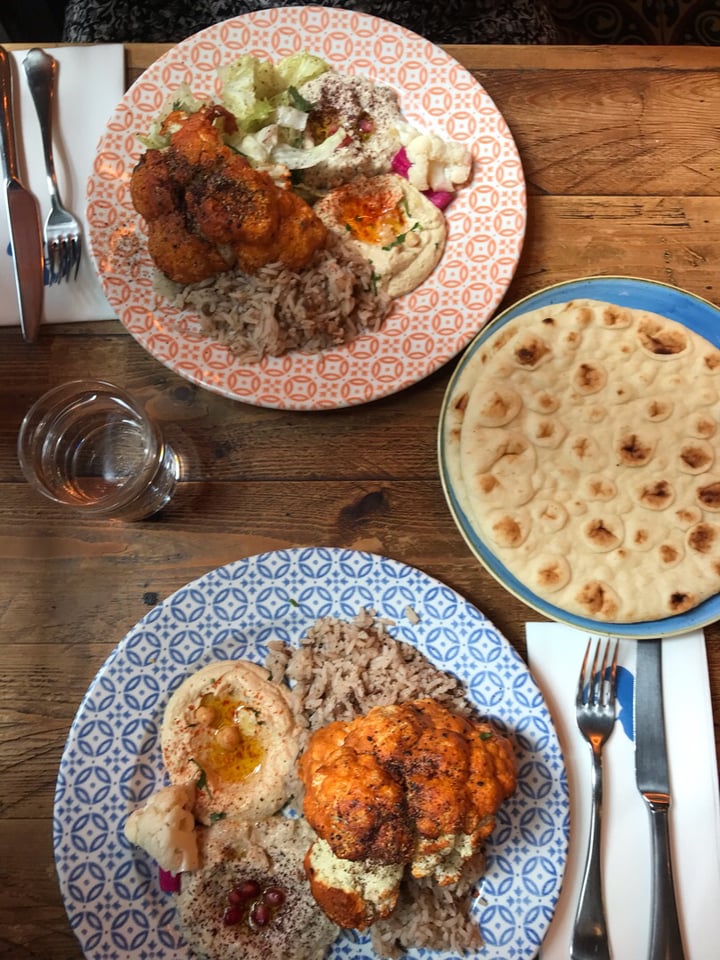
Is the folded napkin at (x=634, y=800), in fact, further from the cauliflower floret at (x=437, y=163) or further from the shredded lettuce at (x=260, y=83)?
the shredded lettuce at (x=260, y=83)

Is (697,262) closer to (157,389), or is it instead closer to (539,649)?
(539,649)

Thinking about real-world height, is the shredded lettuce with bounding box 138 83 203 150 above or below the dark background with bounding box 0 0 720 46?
below

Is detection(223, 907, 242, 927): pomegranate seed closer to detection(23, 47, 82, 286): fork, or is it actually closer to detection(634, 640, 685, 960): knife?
detection(634, 640, 685, 960): knife

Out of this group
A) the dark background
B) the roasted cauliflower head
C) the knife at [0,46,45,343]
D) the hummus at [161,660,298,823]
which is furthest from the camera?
the dark background

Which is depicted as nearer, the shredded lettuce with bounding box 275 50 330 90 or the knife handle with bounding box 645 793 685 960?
the knife handle with bounding box 645 793 685 960

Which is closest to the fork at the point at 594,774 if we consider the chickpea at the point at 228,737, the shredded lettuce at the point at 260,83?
the chickpea at the point at 228,737

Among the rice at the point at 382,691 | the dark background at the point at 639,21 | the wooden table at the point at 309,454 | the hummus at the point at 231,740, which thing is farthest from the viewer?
the dark background at the point at 639,21

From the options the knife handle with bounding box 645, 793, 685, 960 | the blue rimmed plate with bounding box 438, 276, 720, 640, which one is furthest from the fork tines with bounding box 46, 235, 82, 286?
the knife handle with bounding box 645, 793, 685, 960

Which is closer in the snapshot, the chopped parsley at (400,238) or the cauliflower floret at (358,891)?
the cauliflower floret at (358,891)

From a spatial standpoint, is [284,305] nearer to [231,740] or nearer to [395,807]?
[231,740]
